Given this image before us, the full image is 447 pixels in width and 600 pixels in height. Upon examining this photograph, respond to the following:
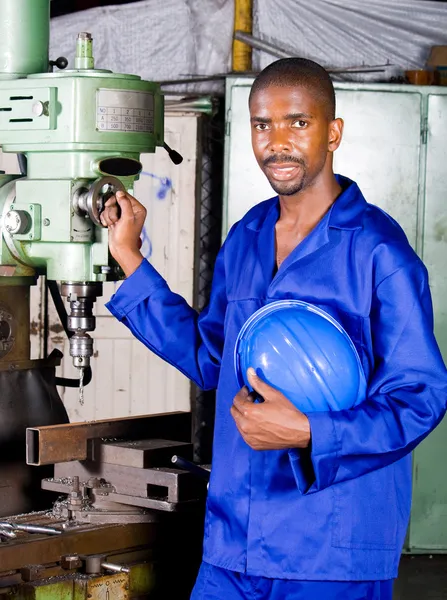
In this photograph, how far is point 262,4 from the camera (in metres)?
4.19

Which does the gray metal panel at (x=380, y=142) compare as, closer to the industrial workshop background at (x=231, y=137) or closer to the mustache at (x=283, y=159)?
the industrial workshop background at (x=231, y=137)

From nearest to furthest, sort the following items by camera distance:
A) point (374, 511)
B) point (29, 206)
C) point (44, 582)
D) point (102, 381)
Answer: point (374, 511), point (44, 582), point (29, 206), point (102, 381)

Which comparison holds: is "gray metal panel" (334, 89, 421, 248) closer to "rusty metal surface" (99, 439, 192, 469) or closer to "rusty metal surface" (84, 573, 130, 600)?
"rusty metal surface" (99, 439, 192, 469)

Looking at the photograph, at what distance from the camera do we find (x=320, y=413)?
1652mm

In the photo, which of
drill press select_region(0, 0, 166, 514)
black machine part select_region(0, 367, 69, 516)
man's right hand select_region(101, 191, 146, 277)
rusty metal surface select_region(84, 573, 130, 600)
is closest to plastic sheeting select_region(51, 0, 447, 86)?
drill press select_region(0, 0, 166, 514)

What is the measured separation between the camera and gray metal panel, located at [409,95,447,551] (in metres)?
4.09

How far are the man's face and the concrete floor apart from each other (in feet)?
8.16

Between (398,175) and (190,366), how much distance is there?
225cm

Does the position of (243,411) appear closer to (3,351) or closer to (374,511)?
(374,511)

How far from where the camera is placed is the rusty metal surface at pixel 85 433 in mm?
2150

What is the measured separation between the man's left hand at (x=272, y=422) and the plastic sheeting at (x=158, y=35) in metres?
2.82

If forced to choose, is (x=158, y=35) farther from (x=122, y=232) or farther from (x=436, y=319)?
(x=122, y=232)

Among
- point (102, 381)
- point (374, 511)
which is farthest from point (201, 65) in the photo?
→ point (374, 511)

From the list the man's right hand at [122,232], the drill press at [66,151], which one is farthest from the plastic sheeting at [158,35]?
the man's right hand at [122,232]
